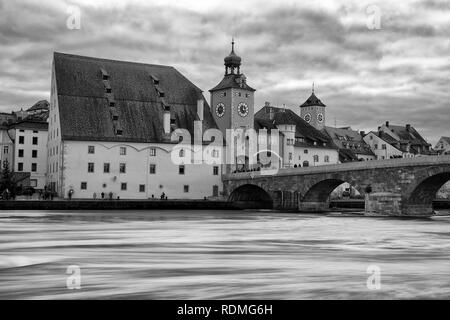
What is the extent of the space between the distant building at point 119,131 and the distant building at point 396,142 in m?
48.8

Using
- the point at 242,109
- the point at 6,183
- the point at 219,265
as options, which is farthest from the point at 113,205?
the point at 219,265

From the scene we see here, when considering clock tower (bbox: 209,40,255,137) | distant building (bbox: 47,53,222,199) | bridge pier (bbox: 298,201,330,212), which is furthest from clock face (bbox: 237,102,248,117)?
bridge pier (bbox: 298,201,330,212)

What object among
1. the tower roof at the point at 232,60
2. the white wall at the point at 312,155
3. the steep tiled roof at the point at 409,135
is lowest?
the white wall at the point at 312,155

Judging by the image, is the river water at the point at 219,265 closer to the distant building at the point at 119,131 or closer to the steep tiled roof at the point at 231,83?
the distant building at the point at 119,131

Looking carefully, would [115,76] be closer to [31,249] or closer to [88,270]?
[31,249]

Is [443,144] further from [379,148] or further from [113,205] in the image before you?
[113,205]

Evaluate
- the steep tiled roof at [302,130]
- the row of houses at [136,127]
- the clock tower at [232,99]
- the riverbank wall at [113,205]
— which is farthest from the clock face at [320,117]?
the riverbank wall at [113,205]

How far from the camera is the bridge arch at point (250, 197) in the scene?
237 feet

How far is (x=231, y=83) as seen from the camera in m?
78.4

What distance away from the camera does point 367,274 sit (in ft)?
51.9

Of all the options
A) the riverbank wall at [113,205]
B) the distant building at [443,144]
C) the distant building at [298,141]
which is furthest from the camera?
the distant building at [443,144]

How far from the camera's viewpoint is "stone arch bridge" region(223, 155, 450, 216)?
46.7 metres

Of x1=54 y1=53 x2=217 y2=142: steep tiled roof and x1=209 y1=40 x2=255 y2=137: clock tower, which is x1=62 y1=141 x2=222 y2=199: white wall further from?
x1=209 y1=40 x2=255 y2=137: clock tower
